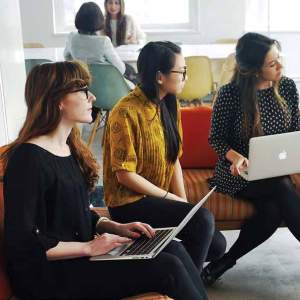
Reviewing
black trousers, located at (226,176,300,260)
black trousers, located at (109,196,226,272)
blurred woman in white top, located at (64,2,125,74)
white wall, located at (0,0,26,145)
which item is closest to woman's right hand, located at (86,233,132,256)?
black trousers, located at (109,196,226,272)

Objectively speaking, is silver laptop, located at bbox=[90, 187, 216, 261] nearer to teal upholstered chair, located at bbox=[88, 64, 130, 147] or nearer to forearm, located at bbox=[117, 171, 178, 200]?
forearm, located at bbox=[117, 171, 178, 200]

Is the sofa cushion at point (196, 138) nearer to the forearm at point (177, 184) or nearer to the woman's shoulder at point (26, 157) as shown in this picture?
the forearm at point (177, 184)

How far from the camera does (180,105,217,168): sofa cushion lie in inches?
99.3

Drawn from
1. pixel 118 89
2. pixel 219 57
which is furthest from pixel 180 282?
pixel 219 57

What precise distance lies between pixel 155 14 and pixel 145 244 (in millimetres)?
6332

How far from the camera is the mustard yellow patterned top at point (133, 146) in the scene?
1814 millimetres

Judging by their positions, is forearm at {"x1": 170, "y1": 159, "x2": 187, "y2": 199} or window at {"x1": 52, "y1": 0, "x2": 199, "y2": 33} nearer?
forearm at {"x1": 170, "y1": 159, "x2": 187, "y2": 199}

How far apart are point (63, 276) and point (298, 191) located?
127 centimetres

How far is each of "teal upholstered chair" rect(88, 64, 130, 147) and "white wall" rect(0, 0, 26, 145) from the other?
1.23m

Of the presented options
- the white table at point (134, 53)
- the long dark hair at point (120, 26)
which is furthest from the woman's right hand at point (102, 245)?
the long dark hair at point (120, 26)

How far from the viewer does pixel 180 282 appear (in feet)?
4.26

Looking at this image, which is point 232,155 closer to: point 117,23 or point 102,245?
point 102,245

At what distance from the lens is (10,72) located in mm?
2492

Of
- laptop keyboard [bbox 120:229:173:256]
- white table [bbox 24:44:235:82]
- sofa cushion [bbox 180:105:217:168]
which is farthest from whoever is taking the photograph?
white table [bbox 24:44:235:82]
